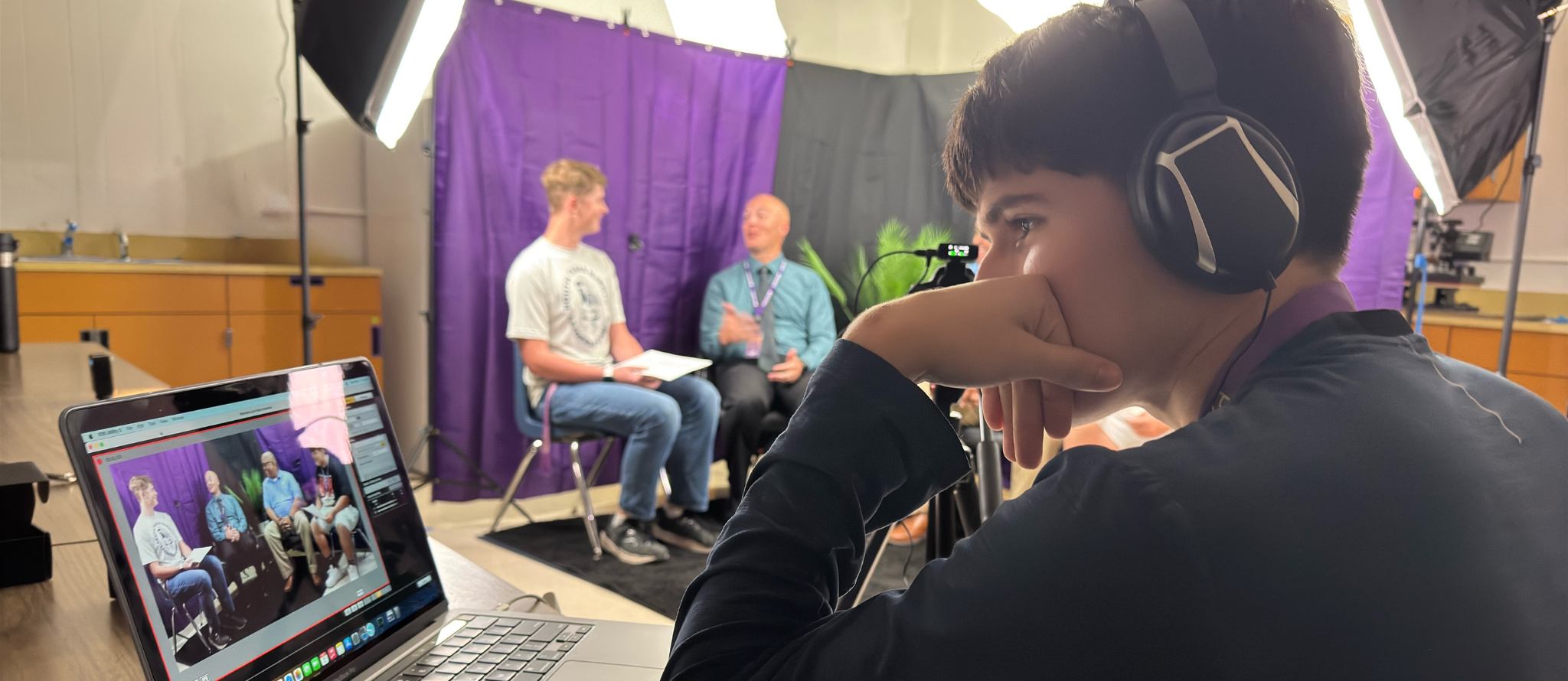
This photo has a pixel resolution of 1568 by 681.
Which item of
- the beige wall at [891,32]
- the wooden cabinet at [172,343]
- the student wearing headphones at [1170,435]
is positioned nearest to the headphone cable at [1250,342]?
the student wearing headphones at [1170,435]

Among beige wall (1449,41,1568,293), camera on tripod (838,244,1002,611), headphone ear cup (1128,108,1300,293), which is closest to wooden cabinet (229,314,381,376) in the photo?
camera on tripod (838,244,1002,611)

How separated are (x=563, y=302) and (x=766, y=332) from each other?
0.91 m

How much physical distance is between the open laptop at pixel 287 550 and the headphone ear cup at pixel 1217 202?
0.51 meters

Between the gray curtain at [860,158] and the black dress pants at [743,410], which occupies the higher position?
the gray curtain at [860,158]

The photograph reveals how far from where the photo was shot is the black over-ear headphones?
48 cm

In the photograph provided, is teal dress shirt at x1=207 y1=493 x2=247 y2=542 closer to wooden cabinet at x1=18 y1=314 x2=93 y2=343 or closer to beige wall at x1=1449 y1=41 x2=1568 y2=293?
wooden cabinet at x1=18 y1=314 x2=93 y2=343

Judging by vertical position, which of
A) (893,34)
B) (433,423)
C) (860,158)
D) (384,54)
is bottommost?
(433,423)

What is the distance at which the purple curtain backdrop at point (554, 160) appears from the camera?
3059mm

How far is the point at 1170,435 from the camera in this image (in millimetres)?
418

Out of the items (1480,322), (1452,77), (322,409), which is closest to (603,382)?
(322,409)

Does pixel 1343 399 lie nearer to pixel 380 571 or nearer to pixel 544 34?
pixel 380 571

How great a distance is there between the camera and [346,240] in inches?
168

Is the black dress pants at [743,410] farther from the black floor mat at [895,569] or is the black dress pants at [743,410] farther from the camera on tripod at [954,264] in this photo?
the camera on tripod at [954,264]

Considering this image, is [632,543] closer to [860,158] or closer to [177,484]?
[860,158]
